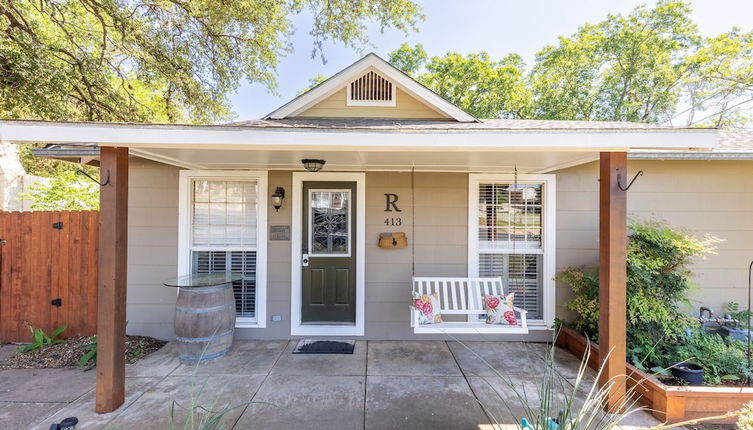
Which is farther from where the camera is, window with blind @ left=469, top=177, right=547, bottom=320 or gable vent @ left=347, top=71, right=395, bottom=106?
gable vent @ left=347, top=71, right=395, bottom=106

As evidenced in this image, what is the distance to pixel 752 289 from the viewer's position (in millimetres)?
4031

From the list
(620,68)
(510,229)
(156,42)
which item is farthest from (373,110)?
(620,68)

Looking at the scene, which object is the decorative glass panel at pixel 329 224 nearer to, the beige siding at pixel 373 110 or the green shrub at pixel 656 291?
the beige siding at pixel 373 110

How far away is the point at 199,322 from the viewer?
3412 millimetres

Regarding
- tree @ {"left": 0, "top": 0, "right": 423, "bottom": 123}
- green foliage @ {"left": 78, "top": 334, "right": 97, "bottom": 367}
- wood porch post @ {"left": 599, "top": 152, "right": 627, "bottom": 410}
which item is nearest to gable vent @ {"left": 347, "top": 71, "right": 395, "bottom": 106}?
wood porch post @ {"left": 599, "top": 152, "right": 627, "bottom": 410}

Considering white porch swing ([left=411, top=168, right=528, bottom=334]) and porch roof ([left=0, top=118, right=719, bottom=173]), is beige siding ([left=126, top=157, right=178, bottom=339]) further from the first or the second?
white porch swing ([left=411, top=168, right=528, bottom=334])

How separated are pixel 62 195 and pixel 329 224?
22.5 ft

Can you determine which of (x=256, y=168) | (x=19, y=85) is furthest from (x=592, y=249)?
(x=19, y=85)

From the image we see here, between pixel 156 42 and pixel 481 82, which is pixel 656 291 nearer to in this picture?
pixel 156 42

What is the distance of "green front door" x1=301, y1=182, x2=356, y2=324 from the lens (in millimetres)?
4219

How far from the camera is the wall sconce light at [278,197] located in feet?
13.2

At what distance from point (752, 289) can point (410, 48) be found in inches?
587

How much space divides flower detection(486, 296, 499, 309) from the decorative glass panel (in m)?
1.85

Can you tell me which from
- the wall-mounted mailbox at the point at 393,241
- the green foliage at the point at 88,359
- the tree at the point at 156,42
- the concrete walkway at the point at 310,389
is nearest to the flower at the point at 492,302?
the concrete walkway at the point at 310,389
